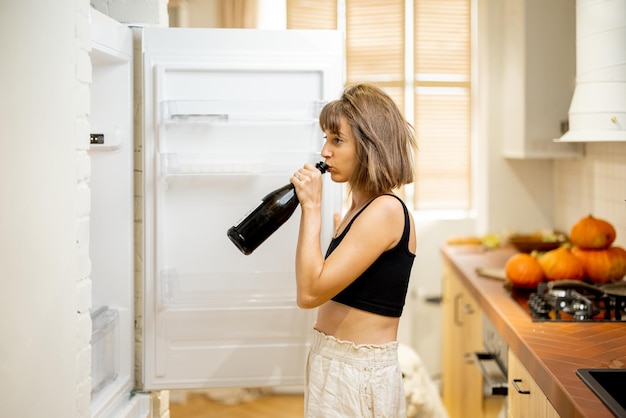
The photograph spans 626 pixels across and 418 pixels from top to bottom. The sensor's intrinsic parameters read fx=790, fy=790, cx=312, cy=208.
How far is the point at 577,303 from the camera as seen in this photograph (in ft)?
8.02

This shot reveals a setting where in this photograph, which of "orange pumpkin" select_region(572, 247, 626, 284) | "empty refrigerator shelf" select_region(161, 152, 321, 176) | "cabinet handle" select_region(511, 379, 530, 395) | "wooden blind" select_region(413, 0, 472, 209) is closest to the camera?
"cabinet handle" select_region(511, 379, 530, 395)

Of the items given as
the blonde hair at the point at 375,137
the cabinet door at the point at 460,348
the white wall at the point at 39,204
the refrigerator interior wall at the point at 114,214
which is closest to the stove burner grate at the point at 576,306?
the cabinet door at the point at 460,348

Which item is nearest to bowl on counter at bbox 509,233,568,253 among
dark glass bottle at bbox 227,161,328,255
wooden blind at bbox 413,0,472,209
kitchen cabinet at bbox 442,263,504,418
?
kitchen cabinet at bbox 442,263,504,418

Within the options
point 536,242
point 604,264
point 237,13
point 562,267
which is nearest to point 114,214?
point 562,267

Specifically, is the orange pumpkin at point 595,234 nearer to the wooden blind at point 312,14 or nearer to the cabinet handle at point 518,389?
the cabinet handle at point 518,389

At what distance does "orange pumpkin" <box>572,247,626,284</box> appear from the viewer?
271 centimetres

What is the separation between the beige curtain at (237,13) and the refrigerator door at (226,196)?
3.46 ft

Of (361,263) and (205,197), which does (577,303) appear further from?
(205,197)

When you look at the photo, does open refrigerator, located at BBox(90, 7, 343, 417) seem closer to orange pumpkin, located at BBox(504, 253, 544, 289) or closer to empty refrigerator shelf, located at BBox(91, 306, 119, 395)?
empty refrigerator shelf, located at BBox(91, 306, 119, 395)

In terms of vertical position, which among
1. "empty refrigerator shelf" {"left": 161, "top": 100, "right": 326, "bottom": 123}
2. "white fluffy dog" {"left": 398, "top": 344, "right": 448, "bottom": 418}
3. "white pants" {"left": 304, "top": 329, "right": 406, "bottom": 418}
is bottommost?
"white fluffy dog" {"left": 398, "top": 344, "right": 448, "bottom": 418}

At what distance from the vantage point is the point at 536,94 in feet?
12.2

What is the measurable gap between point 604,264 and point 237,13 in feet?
6.75

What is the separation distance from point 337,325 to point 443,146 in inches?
110

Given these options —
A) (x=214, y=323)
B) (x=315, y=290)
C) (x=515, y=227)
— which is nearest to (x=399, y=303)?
(x=315, y=290)
